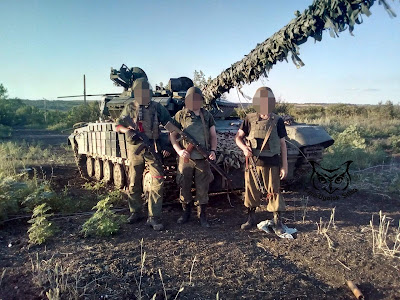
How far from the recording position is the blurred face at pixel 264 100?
468 cm

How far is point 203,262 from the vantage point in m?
4.01

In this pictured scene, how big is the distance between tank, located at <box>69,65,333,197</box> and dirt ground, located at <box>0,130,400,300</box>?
84 centimetres

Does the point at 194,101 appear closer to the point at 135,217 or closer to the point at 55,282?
the point at 135,217

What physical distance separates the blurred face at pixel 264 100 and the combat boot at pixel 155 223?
2.06m

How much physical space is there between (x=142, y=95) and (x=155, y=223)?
1.79 meters

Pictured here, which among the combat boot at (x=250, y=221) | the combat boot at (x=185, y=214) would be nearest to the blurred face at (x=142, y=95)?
the combat boot at (x=185, y=214)

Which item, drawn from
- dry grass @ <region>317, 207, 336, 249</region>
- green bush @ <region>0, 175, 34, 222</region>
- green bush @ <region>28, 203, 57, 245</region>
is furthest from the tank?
green bush @ <region>0, 175, 34, 222</region>

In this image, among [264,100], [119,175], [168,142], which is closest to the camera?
[264,100]

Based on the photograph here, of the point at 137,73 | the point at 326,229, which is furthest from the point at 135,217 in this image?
the point at 137,73

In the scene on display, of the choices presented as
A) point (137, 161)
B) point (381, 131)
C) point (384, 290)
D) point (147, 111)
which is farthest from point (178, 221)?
point (381, 131)

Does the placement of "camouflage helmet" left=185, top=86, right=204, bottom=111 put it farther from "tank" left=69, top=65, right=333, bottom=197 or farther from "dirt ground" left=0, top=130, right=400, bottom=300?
"dirt ground" left=0, top=130, right=400, bottom=300

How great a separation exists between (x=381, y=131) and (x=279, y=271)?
17.5 m

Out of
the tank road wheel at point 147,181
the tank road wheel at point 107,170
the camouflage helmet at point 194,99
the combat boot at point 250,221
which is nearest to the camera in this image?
the camouflage helmet at point 194,99

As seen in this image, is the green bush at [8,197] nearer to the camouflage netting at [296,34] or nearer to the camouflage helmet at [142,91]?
the camouflage helmet at [142,91]
